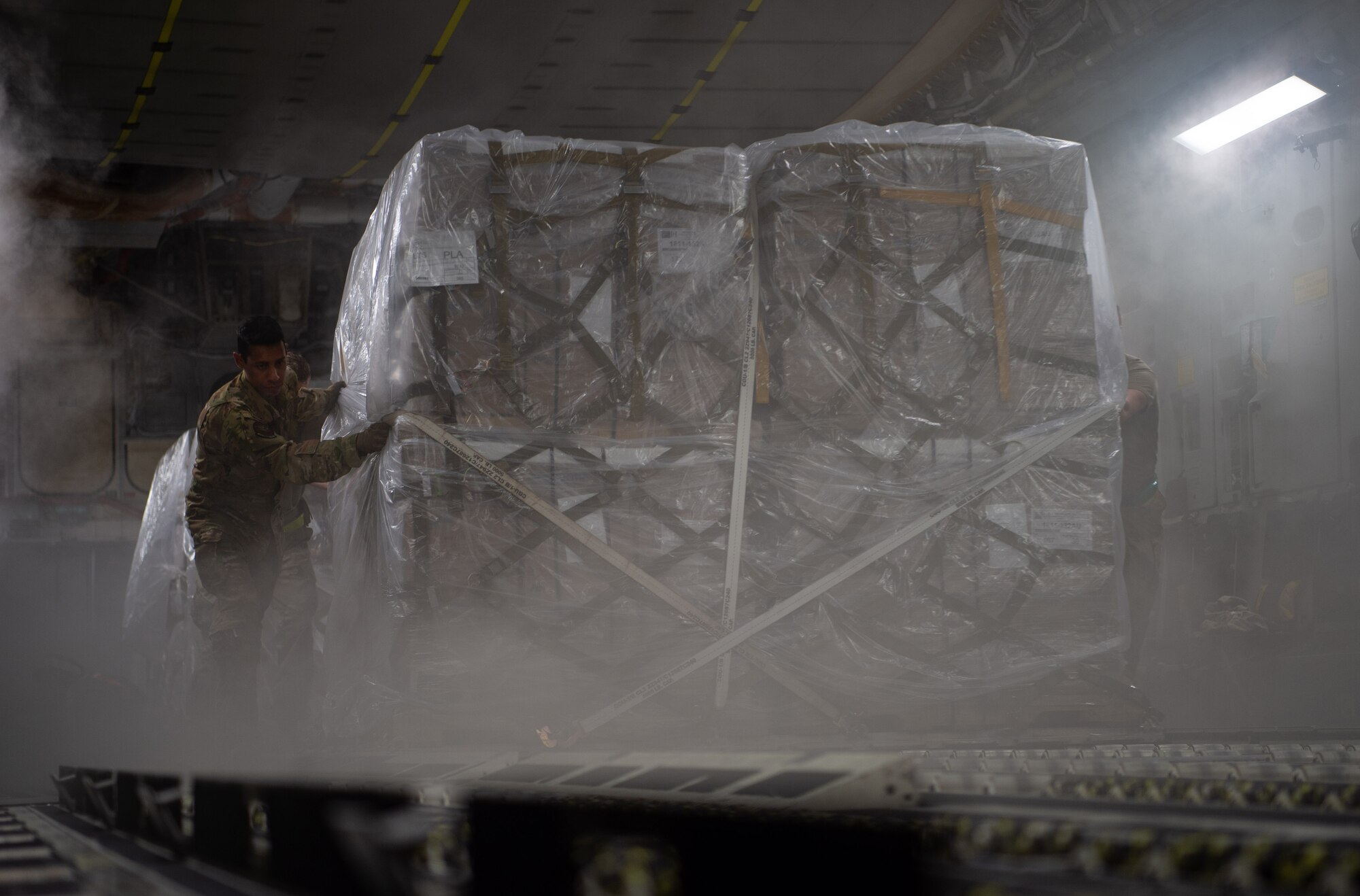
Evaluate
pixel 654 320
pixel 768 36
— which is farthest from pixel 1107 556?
pixel 768 36

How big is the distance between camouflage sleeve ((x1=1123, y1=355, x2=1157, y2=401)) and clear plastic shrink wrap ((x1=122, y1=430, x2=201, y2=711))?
4.95 metres

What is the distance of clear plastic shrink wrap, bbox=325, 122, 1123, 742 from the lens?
13.3 ft

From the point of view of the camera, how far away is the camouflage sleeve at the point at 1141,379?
5645 mm

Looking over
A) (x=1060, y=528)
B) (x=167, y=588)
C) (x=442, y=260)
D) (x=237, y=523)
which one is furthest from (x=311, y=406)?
(x=167, y=588)

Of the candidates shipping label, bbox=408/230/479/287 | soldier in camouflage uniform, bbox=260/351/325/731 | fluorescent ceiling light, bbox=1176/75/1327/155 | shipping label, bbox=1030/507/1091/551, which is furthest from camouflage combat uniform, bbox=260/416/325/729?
fluorescent ceiling light, bbox=1176/75/1327/155

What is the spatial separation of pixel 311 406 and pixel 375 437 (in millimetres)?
877

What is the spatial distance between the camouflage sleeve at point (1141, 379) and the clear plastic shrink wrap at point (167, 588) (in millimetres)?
4950

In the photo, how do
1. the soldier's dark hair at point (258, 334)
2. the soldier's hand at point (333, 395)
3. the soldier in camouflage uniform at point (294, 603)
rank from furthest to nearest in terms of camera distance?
the soldier in camouflage uniform at point (294, 603) < the soldier's hand at point (333, 395) < the soldier's dark hair at point (258, 334)

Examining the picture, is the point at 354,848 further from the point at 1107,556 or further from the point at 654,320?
the point at 1107,556

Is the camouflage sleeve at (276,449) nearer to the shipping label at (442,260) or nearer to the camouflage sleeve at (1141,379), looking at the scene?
the shipping label at (442,260)

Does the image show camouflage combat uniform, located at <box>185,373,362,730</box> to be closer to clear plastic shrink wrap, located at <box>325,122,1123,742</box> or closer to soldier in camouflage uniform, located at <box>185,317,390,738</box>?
soldier in camouflage uniform, located at <box>185,317,390,738</box>

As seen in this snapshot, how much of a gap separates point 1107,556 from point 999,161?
150 cm

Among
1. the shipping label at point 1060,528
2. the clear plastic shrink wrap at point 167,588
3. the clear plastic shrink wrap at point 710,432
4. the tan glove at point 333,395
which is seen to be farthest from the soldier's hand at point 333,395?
the shipping label at point 1060,528

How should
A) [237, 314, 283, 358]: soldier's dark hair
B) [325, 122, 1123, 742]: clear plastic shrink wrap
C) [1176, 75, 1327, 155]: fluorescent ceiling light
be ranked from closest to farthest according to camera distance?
1. [325, 122, 1123, 742]: clear plastic shrink wrap
2. [237, 314, 283, 358]: soldier's dark hair
3. [1176, 75, 1327, 155]: fluorescent ceiling light
